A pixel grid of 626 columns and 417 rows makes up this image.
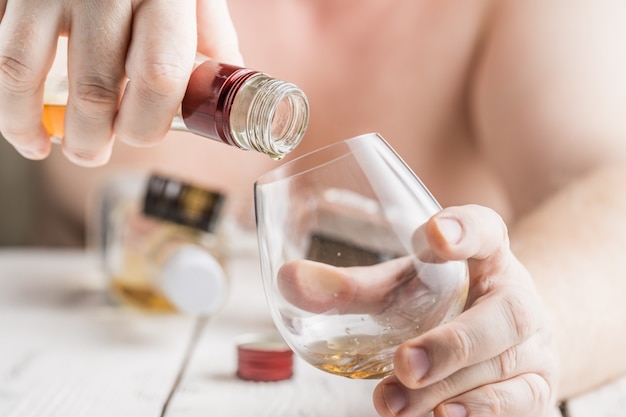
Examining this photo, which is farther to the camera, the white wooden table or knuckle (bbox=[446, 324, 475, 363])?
the white wooden table

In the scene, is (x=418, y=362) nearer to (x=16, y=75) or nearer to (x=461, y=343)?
(x=461, y=343)

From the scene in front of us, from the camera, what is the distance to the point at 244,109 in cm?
64

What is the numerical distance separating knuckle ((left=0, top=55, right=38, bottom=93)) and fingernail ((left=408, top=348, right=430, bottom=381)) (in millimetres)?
358

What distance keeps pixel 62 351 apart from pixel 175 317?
0.17m

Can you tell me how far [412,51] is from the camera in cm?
151

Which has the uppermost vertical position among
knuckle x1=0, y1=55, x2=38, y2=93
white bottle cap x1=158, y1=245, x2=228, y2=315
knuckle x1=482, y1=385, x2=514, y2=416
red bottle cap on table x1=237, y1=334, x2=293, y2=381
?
knuckle x1=0, y1=55, x2=38, y2=93

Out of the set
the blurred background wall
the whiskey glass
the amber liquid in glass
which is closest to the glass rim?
the whiskey glass

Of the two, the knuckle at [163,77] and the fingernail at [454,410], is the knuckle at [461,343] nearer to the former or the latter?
the fingernail at [454,410]

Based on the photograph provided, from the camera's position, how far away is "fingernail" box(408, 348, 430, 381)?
59 cm

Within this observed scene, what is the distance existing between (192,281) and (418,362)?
489mm

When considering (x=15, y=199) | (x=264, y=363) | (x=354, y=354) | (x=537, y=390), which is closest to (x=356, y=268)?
(x=354, y=354)

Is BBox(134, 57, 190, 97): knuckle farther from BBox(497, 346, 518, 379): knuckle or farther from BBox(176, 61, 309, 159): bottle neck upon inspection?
BBox(497, 346, 518, 379): knuckle

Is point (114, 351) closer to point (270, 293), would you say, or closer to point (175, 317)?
point (175, 317)

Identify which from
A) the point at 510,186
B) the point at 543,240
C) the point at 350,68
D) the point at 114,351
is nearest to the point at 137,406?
the point at 114,351
